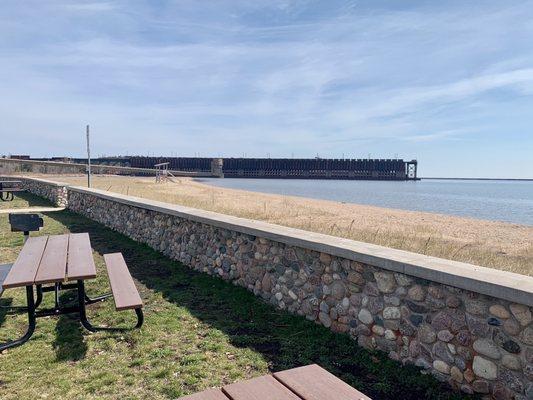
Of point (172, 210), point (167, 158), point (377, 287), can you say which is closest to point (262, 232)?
point (377, 287)

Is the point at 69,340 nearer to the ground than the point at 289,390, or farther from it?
nearer to the ground

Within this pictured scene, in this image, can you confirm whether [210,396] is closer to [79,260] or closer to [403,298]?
[403,298]

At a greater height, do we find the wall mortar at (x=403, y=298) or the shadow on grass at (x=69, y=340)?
the wall mortar at (x=403, y=298)

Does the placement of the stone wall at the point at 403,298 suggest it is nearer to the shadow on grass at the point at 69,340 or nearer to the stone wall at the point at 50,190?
the shadow on grass at the point at 69,340

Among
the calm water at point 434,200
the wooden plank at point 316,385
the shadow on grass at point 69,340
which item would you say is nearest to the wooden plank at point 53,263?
the shadow on grass at point 69,340

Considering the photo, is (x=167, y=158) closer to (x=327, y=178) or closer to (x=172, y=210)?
(x=327, y=178)

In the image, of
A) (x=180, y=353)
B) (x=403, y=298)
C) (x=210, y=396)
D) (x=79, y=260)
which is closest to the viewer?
(x=210, y=396)

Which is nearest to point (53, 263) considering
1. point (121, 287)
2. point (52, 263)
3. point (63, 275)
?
point (52, 263)

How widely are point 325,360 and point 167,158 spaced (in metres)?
111

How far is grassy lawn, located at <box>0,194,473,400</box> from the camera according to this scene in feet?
9.88

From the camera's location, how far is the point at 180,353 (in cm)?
355

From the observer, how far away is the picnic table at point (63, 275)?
3412 mm

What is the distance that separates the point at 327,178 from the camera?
11756 centimetres

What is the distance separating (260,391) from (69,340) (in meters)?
2.72
